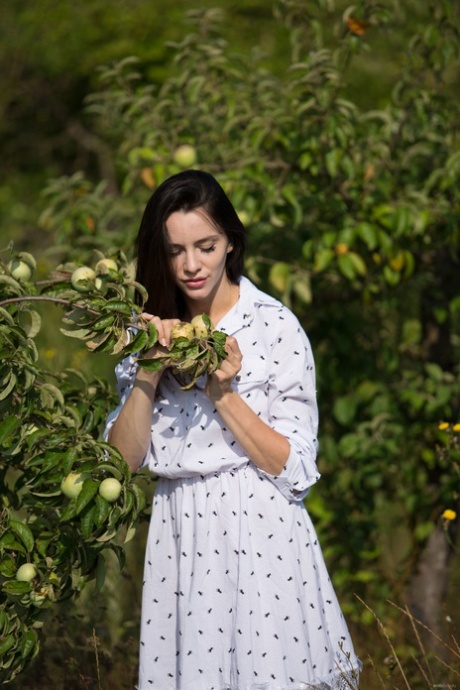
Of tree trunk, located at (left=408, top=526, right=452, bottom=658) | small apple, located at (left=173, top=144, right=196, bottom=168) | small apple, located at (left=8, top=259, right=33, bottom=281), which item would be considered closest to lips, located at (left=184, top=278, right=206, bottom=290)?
small apple, located at (left=8, top=259, right=33, bottom=281)

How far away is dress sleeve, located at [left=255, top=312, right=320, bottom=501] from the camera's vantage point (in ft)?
6.70

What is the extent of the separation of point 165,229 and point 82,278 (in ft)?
0.67

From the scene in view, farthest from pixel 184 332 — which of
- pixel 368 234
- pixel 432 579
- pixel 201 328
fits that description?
pixel 432 579

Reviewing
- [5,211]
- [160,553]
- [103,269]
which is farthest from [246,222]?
[5,211]

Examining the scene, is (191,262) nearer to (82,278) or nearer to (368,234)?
(82,278)

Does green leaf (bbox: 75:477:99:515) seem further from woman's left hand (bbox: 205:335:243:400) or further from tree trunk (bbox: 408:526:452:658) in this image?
tree trunk (bbox: 408:526:452:658)

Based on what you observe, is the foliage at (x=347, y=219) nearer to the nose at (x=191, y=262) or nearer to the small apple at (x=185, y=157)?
the small apple at (x=185, y=157)

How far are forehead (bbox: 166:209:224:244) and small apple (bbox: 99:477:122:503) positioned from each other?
535 millimetres

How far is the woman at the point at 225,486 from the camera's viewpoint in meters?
1.99

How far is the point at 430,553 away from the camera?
11.5 feet

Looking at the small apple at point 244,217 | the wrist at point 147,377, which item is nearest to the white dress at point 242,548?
the wrist at point 147,377

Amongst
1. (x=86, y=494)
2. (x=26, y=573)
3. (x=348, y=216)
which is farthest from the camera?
(x=348, y=216)

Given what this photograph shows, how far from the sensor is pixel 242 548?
2.00m

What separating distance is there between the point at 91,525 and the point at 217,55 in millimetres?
1911
